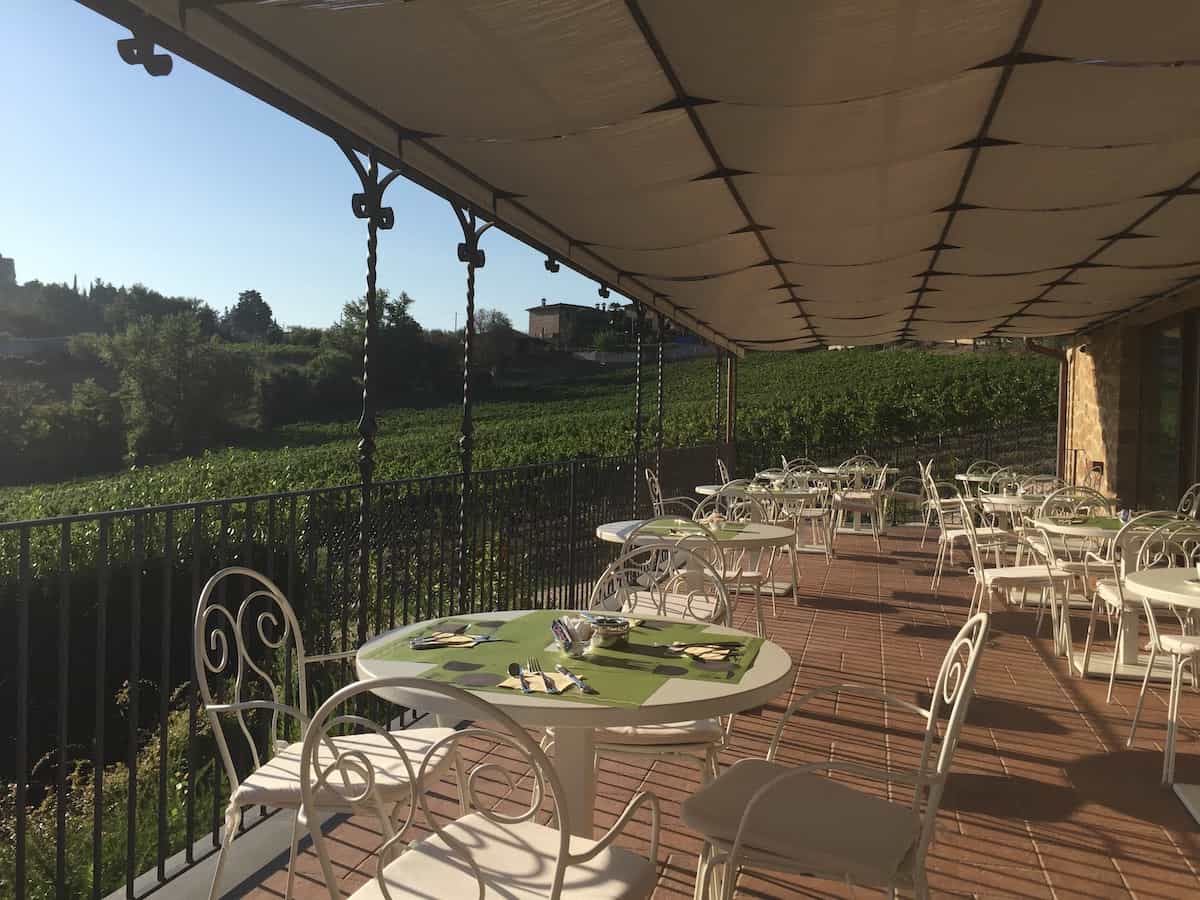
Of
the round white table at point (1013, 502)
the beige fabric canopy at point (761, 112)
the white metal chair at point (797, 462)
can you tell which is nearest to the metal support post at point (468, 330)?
the beige fabric canopy at point (761, 112)

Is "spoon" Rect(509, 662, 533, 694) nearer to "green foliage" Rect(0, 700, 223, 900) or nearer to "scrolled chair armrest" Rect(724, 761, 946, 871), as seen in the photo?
"scrolled chair armrest" Rect(724, 761, 946, 871)

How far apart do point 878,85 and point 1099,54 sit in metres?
0.62

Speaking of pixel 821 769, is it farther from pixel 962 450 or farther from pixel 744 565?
pixel 962 450

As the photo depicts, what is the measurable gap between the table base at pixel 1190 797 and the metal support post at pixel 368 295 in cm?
284

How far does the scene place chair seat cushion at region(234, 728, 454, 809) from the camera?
1.98 m

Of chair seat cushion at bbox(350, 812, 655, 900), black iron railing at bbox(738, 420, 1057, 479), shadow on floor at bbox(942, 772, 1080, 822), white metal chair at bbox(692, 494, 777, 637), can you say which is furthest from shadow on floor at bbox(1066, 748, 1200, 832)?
black iron railing at bbox(738, 420, 1057, 479)

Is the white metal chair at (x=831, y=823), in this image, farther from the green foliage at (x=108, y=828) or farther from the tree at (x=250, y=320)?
the tree at (x=250, y=320)

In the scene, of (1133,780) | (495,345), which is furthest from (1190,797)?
(495,345)

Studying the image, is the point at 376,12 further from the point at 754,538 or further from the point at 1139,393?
the point at 1139,393

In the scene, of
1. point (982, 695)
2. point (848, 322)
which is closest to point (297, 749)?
point (982, 695)

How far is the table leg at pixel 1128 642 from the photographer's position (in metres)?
4.29

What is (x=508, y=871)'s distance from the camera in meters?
1.63

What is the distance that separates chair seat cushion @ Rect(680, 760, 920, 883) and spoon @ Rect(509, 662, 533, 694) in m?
0.43

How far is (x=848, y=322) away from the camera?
32.0ft
